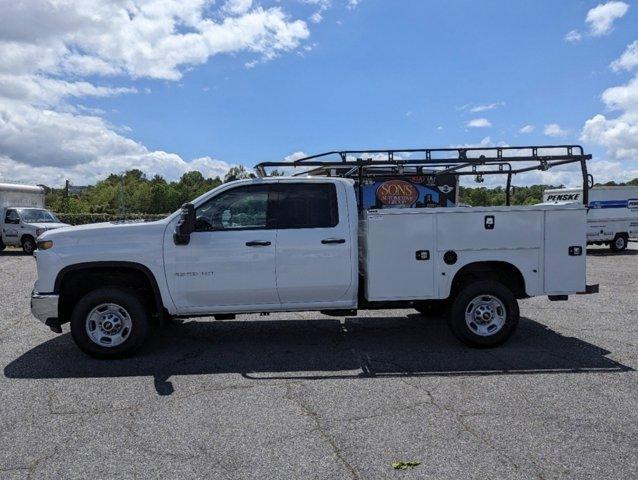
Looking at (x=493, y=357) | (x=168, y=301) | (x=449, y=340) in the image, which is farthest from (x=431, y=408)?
(x=168, y=301)

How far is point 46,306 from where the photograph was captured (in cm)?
598

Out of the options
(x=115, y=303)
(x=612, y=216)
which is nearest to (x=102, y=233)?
(x=115, y=303)

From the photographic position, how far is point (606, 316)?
27.5 feet

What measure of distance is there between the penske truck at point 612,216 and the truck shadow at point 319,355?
16.1 meters

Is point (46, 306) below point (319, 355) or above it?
above

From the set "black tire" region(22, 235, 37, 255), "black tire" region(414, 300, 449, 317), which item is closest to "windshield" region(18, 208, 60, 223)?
"black tire" region(22, 235, 37, 255)

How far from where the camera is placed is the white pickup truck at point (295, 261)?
6039 mm

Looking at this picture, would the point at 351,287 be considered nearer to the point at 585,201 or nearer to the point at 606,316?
the point at 585,201

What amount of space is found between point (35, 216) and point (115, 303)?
18.5m

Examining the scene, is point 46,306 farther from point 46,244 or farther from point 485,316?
point 485,316

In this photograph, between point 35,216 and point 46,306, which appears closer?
point 46,306

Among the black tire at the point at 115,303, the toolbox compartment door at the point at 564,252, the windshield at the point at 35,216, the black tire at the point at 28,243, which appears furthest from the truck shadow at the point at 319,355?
the windshield at the point at 35,216

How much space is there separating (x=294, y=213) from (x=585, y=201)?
3.60m

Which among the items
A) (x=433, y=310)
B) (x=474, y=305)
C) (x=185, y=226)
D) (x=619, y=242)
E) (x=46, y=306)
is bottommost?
(x=433, y=310)
